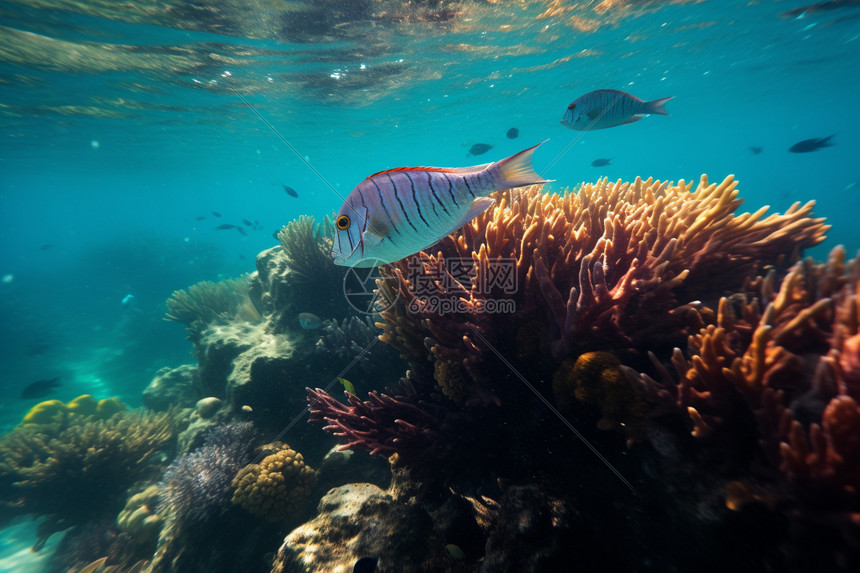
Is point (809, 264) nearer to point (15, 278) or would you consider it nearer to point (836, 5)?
point (836, 5)

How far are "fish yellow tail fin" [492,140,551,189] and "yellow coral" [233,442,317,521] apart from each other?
4.41 meters

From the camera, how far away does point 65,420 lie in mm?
9422

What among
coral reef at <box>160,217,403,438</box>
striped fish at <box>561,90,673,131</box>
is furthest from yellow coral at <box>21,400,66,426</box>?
striped fish at <box>561,90,673,131</box>

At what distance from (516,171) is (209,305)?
39.6 feet

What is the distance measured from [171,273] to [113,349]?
11.5 meters

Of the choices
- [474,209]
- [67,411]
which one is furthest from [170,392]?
[474,209]

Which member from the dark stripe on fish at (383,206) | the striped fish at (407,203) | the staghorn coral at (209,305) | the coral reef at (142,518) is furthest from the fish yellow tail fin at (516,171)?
the staghorn coral at (209,305)

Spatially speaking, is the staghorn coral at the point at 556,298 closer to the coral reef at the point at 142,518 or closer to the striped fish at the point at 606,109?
the striped fish at the point at 606,109

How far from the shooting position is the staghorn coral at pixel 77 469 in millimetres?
6789

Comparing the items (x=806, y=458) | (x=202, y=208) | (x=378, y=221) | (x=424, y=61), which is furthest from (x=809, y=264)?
(x=202, y=208)

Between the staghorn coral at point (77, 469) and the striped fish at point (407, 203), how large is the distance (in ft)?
30.4

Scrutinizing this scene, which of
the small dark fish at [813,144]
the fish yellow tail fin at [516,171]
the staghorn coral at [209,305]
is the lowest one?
the fish yellow tail fin at [516,171]

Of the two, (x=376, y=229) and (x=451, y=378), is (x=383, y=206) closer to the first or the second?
(x=376, y=229)

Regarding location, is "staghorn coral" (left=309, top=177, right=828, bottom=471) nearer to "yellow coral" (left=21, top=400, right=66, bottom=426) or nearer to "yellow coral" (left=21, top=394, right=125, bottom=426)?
"yellow coral" (left=21, top=394, right=125, bottom=426)
